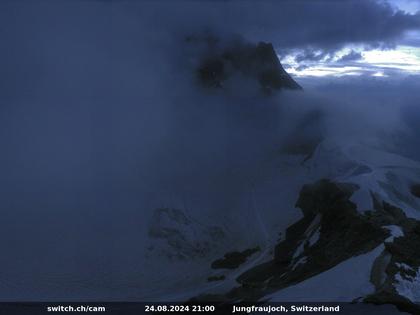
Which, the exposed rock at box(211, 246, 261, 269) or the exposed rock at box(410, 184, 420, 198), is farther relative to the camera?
the exposed rock at box(410, 184, 420, 198)

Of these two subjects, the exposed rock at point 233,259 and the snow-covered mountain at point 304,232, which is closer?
the snow-covered mountain at point 304,232

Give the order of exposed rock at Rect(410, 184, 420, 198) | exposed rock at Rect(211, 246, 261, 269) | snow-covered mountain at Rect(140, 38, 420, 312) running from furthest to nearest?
exposed rock at Rect(410, 184, 420, 198), exposed rock at Rect(211, 246, 261, 269), snow-covered mountain at Rect(140, 38, 420, 312)

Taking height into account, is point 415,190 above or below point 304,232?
above

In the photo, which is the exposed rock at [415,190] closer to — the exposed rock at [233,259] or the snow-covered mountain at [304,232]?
the snow-covered mountain at [304,232]

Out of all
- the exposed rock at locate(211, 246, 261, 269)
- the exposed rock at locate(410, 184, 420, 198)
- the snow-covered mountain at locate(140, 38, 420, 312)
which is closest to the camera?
the snow-covered mountain at locate(140, 38, 420, 312)

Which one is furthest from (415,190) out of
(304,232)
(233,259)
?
(233,259)

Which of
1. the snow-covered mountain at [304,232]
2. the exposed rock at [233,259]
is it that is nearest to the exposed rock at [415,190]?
the snow-covered mountain at [304,232]

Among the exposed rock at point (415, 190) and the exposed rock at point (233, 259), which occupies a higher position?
the exposed rock at point (415, 190)

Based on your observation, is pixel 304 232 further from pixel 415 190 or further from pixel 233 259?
pixel 415 190

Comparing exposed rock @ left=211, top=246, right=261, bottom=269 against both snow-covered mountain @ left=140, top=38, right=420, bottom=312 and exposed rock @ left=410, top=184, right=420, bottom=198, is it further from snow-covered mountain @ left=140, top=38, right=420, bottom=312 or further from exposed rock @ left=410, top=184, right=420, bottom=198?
exposed rock @ left=410, top=184, right=420, bottom=198

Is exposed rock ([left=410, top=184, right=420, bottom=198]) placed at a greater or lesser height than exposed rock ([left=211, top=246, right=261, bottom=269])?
greater

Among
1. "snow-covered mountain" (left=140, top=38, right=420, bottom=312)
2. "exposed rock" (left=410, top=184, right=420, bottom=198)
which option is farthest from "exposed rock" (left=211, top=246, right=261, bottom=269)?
"exposed rock" (left=410, top=184, right=420, bottom=198)

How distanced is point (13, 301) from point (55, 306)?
780 cm

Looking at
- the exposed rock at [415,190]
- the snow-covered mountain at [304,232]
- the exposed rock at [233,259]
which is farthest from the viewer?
the exposed rock at [415,190]
